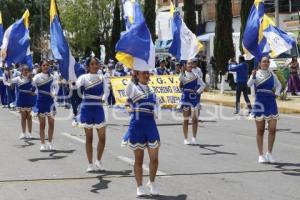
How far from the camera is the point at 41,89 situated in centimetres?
1349

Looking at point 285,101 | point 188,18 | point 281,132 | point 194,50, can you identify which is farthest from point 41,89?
point 188,18

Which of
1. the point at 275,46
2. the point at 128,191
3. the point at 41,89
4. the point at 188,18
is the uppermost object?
the point at 188,18

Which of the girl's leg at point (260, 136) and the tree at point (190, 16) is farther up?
the tree at point (190, 16)

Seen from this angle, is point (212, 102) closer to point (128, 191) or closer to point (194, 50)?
point (194, 50)

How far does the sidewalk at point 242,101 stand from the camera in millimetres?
21859

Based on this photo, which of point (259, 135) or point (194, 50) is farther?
point (194, 50)

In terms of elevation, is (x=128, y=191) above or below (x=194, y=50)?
below

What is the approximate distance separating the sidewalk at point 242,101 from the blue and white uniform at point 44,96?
10.6m

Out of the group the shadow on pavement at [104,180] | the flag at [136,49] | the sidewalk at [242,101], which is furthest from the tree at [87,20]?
the flag at [136,49]

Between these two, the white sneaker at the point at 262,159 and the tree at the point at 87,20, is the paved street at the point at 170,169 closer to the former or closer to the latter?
the white sneaker at the point at 262,159

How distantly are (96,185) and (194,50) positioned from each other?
662 cm

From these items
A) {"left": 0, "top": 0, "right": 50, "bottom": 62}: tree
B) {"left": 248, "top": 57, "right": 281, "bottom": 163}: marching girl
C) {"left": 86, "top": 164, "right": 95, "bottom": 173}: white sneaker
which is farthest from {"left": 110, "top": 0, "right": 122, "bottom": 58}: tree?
{"left": 86, "top": 164, "right": 95, "bottom": 173}: white sneaker

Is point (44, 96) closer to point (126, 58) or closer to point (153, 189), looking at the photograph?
point (126, 58)

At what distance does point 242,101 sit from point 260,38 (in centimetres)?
1248
